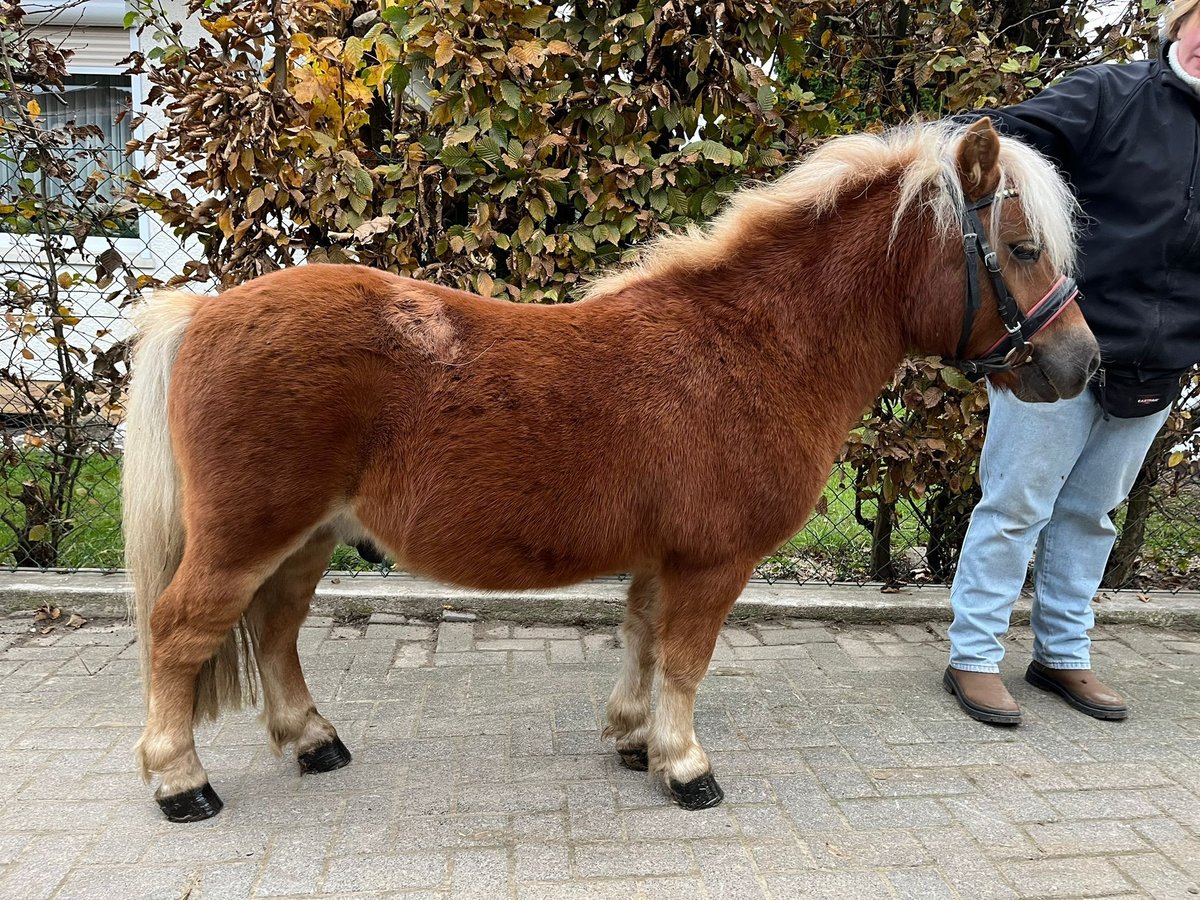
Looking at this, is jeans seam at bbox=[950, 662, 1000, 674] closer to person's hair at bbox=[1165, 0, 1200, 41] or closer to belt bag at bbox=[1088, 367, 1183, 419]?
belt bag at bbox=[1088, 367, 1183, 419]

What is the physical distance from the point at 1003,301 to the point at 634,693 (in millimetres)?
1749

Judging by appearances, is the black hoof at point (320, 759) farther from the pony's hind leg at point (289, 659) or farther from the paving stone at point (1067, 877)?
the paving stone at point (1067, 877)

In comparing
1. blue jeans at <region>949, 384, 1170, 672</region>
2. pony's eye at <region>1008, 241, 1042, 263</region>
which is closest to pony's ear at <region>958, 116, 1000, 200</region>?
pony's eye at <region>1008, 241, 1042, 263</region>

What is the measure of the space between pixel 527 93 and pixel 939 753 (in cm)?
315

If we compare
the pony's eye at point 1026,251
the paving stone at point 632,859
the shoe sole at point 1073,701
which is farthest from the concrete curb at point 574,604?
the pony's eye at point 1026,251

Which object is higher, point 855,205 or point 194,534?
point 855,205

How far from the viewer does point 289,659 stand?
8.84ft

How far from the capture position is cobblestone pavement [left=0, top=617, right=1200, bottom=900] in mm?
2178

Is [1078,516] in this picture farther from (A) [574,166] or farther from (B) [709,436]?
(A) [574,166]

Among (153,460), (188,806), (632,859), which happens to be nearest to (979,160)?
(632,859)

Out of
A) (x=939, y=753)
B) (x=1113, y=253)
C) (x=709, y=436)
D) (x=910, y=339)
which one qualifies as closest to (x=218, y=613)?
(x=709, y=436)

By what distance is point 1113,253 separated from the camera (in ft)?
9.04

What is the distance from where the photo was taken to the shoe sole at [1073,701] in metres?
3.12

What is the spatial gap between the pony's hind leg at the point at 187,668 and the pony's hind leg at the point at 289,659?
5.5 inches
